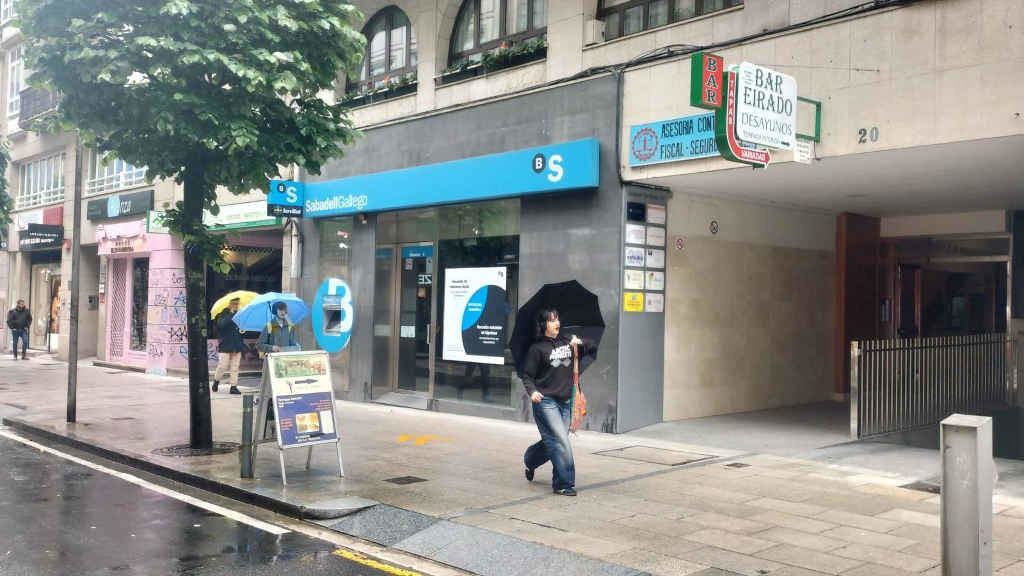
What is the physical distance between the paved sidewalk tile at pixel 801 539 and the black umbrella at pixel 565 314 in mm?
2403

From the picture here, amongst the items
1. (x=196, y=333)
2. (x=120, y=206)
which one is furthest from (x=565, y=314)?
(x=120, y=206)

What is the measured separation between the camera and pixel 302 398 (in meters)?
8.82

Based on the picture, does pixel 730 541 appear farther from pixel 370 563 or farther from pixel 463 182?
pixel 463 182

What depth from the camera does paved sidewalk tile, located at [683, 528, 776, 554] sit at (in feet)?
20.8

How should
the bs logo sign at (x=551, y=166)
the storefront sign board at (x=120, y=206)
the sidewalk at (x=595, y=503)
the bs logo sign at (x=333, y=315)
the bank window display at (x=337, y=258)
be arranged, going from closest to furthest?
the sidewalk at (x=595, y=503) < the bs logo sign at (x=551, y=166) < the bs logo sign at (x=333, y=315) < the bank window display at (x=337, y=258) < the storefront sign board at (x=120, y=206)

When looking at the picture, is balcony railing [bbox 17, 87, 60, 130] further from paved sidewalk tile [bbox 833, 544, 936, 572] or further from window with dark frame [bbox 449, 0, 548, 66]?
paved sidewalk tile [bbox 833, 544, 936, 572]

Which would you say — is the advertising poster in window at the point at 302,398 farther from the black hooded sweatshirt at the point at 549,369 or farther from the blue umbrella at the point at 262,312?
the blue umbrella at the point at 262,312

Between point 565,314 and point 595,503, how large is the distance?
1.82 meters

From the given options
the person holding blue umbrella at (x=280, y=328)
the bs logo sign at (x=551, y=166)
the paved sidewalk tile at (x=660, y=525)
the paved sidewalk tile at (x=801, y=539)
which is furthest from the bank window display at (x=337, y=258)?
the paved sidewalk tile at (x=801, y=539)

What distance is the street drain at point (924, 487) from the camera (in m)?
8.24

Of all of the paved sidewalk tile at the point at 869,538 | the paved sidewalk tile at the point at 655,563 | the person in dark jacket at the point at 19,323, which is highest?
the person in dark jacket at the point at 19,323

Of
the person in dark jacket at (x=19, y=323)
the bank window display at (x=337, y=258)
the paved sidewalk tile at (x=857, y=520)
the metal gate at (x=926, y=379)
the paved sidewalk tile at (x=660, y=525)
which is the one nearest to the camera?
the paved sidewalk tile at (x=660, y=525)

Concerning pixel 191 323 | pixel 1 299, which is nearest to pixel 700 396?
pixel 191 323

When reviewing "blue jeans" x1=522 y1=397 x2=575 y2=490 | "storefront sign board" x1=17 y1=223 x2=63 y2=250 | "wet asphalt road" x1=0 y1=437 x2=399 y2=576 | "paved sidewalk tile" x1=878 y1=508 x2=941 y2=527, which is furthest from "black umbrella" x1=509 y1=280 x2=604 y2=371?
"storefront sign board" x1=17 y1=223 x2=63 y2=250
